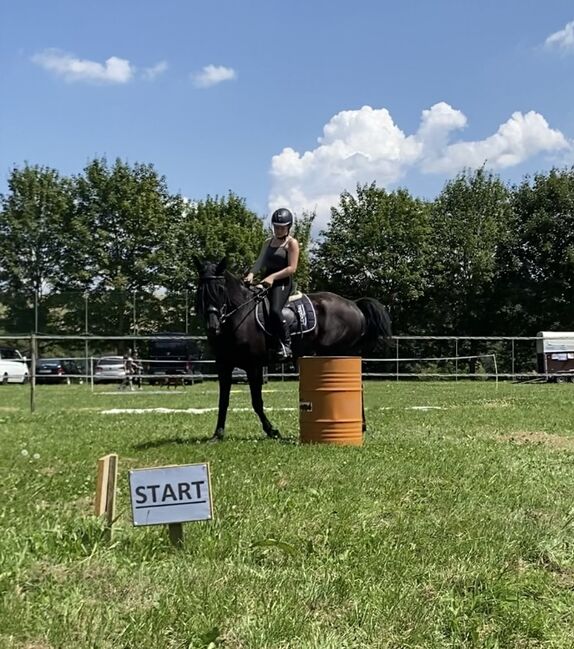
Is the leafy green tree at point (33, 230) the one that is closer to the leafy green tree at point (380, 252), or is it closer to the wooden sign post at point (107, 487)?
the leafy green tree at point (380, 252)

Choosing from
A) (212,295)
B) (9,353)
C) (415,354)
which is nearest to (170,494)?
(212,295)

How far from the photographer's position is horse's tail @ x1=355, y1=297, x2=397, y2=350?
9.54m

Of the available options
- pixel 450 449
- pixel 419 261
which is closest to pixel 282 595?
pixel 450 449

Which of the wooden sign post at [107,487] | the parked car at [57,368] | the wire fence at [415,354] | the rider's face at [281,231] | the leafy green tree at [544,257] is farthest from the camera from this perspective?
the leafy green tree at [544,257]

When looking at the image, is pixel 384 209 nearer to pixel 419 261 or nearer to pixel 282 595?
pixel 419 261

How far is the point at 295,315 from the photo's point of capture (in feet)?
28.5

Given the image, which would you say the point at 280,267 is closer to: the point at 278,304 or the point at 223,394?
the point at 278,304

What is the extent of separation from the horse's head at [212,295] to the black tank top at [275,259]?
0.53 meters

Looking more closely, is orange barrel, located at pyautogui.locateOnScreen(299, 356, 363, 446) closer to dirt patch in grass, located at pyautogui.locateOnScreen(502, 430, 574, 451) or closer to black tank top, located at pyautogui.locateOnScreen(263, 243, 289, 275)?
black tank top, located at pyautogui.locateOnScreen(263, 243, 289, 275)

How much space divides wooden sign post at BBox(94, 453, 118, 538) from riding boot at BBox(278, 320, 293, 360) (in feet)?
14.3

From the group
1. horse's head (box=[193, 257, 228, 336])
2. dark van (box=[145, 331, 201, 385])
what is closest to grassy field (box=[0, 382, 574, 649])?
horse's head (box=[193, 257, 228, 336])

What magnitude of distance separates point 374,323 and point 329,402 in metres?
2.16

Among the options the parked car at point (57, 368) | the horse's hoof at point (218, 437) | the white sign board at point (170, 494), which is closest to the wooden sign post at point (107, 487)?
the white sign board at point (170, 494)

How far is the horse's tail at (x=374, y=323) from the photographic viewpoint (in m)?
9.54
